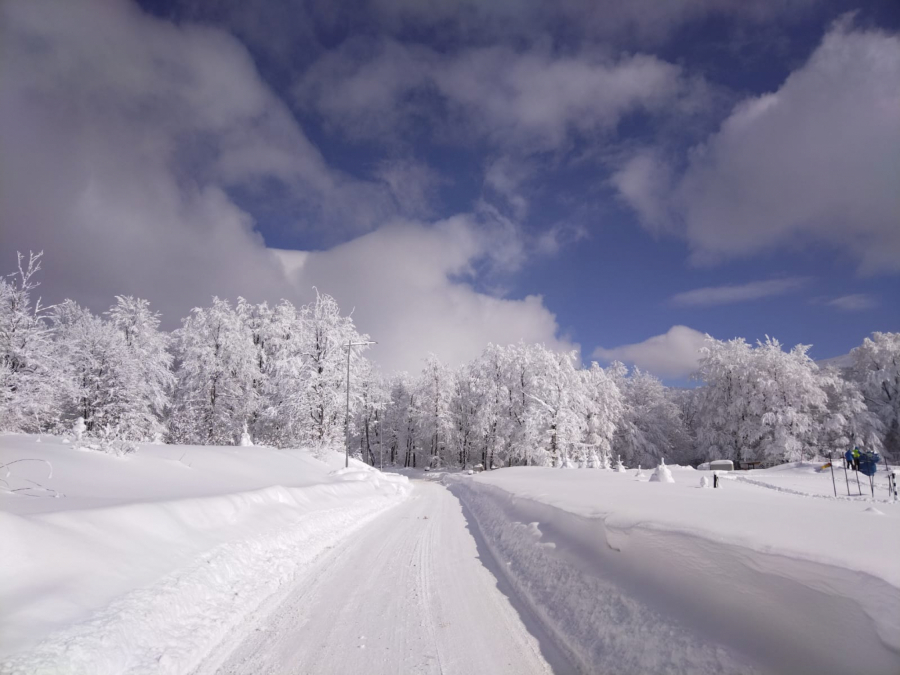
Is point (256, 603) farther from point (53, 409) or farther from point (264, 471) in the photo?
point (53, 409)

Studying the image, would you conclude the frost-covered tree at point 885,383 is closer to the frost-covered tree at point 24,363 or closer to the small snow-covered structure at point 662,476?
the small snow-covered structure at point 662,476

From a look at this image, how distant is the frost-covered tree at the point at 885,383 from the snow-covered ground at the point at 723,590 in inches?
1849

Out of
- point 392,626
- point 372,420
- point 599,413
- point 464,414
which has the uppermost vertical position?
point 599,413

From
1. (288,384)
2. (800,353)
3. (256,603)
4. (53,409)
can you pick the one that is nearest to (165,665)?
(256,603)

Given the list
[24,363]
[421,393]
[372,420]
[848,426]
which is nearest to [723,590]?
[24,363]

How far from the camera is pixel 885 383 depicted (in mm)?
39156

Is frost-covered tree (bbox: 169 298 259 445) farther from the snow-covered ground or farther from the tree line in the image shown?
the snow-covered ground

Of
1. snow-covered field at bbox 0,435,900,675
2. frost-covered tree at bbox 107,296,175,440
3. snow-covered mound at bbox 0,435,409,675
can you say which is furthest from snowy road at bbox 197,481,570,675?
frost-covered tree at bbox 107,296,175,440

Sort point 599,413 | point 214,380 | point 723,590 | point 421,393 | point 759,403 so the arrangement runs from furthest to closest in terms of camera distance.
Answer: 1. point 421,393
2. point 599,413
3. point 759,403
4. point 214,380
5. point 723,590

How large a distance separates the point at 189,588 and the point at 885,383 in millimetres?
54527

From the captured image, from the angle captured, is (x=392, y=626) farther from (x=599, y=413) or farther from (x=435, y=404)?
(x=435, y=404)

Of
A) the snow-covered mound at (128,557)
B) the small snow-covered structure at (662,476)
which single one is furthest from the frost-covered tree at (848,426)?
the snow-covered mound at (128,557)

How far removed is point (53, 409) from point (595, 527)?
81.2 ft

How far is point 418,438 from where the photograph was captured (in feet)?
187
